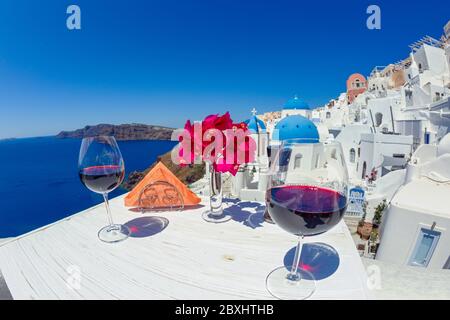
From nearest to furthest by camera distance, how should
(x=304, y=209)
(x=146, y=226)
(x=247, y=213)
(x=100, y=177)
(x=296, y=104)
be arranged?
(x=304, y=209) < (x=100, y=177) < (x=146, y=226) < (x=247, y=213) < (x=296, y=104)

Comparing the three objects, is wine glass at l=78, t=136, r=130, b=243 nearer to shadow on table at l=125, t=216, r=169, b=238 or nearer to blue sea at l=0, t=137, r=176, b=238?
shadow on table at l=125, t=216, r=169, b=238

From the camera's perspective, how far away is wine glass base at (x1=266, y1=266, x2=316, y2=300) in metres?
0.81

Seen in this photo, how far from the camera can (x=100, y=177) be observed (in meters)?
1.21

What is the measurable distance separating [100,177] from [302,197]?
3.24ft

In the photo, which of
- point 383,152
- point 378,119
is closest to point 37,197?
point 383,152

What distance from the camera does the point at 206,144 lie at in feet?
4.30

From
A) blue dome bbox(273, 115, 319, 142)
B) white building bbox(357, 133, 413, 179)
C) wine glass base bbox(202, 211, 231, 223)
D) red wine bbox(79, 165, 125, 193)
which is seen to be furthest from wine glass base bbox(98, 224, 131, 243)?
white building bbox(357, 133, 413, 179)

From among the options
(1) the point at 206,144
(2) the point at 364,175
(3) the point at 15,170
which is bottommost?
(3) the point at 15,170

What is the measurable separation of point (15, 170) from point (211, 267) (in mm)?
75376

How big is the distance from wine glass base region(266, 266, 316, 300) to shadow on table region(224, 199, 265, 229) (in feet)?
1.30

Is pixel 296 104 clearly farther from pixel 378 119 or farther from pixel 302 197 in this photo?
pixel 302 197

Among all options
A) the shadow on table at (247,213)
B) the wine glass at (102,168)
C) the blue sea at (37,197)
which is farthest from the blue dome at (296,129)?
the blue sea at (37,197)
